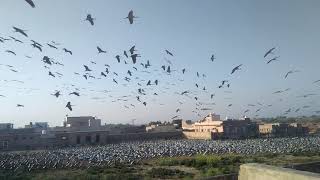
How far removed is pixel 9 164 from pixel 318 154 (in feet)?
104

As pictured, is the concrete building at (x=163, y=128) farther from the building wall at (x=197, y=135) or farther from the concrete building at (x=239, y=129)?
the concrete building at (x=239, y=129)

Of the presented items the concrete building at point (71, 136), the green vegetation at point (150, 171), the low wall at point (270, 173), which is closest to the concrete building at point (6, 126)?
the concrete building at point (71, 136)

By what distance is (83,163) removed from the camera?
33719 millimetres

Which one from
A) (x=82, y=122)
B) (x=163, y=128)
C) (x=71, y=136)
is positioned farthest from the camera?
(x=163, y=128)

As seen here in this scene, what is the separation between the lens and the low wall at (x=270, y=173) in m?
7.15

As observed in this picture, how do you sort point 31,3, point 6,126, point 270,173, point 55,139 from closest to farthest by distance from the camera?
point 270,173, point 31,3, point 55,139, point 6,126

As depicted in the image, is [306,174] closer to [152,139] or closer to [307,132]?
[152,139]

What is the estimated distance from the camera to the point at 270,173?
26.1ft

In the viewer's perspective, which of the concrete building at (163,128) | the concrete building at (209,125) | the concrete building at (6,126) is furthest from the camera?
the concrete building at (163,128)

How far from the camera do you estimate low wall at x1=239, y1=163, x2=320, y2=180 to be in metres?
7.15

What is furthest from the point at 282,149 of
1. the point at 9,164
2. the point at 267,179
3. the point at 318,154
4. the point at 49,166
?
the point at 267,179

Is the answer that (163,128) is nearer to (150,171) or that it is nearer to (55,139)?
(55,139)

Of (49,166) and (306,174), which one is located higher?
(306,174)

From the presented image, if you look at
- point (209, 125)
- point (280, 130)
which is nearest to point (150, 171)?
point (209, 125)
